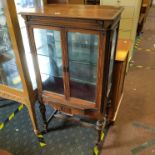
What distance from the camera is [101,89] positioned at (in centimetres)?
126

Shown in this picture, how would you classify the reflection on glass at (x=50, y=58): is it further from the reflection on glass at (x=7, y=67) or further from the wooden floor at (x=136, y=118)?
the wooden floor at (x=136, y=118)

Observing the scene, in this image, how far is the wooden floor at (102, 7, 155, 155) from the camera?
5.49 ft

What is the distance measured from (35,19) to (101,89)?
2.28ft

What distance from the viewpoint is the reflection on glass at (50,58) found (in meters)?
1.32

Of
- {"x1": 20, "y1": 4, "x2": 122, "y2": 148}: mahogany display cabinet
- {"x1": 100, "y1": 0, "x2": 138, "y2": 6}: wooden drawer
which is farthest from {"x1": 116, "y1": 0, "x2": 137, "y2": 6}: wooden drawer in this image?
{"x1": 20, "y1": 4, "x2": 122, "y2": 148}: mahogany display cabinet

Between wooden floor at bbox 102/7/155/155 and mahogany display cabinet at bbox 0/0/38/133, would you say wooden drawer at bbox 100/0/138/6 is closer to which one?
wooden floor at bbox 102/7/155/155

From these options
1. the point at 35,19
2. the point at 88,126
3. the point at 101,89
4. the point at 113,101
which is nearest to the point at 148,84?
the point at 113,101

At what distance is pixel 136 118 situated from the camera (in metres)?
2.01

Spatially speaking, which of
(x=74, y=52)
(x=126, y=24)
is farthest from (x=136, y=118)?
(x=126, y=24)

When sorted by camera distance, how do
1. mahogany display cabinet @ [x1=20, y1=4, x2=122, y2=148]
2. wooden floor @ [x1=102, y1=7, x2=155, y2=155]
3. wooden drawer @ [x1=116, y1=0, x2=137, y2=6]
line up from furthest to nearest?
1. wooden drawer @ [x1=116, y1=0, x2=137, y2=6]
2. wooden floor @ [x1=102, y1=7, x2=155, y2=155]
3. mahogany display cabinet @ [x1=20, y1=4, x2=122, y2=148]

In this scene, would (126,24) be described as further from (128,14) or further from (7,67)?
(7,67)

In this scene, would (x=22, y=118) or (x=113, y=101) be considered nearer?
(x=113, y=101)

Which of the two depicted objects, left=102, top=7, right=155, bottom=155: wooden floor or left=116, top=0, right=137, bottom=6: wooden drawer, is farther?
left=116, top=0, right=137, bottom=6: wooden drawer

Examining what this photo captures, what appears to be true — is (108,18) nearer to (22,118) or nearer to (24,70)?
(24,70)
